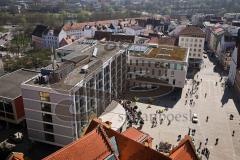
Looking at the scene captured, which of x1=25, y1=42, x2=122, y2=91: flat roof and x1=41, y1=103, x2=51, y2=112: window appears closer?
x1=41, y1=103, x2=51, y2=112: window

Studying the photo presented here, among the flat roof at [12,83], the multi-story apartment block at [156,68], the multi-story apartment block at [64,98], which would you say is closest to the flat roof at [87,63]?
the multi-story apartment block at [64,98]

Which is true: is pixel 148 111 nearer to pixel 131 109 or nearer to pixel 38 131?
pixel 131 109

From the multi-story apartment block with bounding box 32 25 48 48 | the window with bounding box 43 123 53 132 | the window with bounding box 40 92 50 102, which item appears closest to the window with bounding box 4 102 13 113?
the window with bounding box 43 123 53 132

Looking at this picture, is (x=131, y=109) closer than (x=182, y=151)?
No

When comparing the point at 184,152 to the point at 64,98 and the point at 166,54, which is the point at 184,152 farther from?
the point at 166,54

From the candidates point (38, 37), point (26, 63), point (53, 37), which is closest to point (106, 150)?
point (26, 63)

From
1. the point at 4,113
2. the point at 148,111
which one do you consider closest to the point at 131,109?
the point at 148,111

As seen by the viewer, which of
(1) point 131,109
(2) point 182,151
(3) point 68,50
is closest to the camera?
(2) point 182,151

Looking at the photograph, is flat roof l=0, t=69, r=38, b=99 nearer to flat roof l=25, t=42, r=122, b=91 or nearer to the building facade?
flat roof l=25, t=42, r=122, b=91
